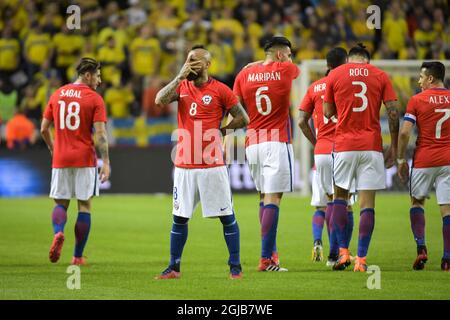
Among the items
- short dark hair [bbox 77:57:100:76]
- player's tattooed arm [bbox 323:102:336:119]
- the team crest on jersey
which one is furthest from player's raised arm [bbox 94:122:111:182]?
player's tattooed arm [bbox 323:102:336:119]

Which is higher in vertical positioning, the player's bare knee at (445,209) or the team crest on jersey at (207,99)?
the team crest on jersey at (207,99)

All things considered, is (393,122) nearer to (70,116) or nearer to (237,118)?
(237,118)

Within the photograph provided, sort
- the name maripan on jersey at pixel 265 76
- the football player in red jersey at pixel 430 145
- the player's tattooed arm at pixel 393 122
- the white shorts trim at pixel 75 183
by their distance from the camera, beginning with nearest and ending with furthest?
the player's tattooed arm at pixel 393 122 < the football player in red jersey at pixel 430 145 < the name maripan on jersey at pixel 265 76 < the white shorts trim at pixel 75 183

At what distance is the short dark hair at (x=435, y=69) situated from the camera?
458 inches

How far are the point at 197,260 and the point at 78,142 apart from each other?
212cm

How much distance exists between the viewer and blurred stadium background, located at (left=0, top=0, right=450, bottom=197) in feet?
82.5

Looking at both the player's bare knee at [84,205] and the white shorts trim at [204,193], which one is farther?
the player's bare knee at [84,205]

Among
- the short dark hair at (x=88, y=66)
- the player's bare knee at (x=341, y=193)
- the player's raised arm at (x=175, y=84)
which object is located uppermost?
the short dark hair at (x=88, y=66)

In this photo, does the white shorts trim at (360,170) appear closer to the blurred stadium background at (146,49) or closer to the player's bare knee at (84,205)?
the player's bare knee at (84,205)

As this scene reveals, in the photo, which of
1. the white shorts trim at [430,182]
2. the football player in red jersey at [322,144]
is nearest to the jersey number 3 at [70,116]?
the football player in red jersey at [322,144]

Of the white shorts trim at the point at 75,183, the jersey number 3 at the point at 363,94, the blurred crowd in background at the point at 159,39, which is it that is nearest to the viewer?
the jersey number 3 at the point at 363,94

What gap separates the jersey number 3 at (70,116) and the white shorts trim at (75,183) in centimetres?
53

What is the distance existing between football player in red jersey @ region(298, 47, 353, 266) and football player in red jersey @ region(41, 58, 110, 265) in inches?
95.7

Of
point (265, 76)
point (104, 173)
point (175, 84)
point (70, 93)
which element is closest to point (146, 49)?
point (70, 93)
